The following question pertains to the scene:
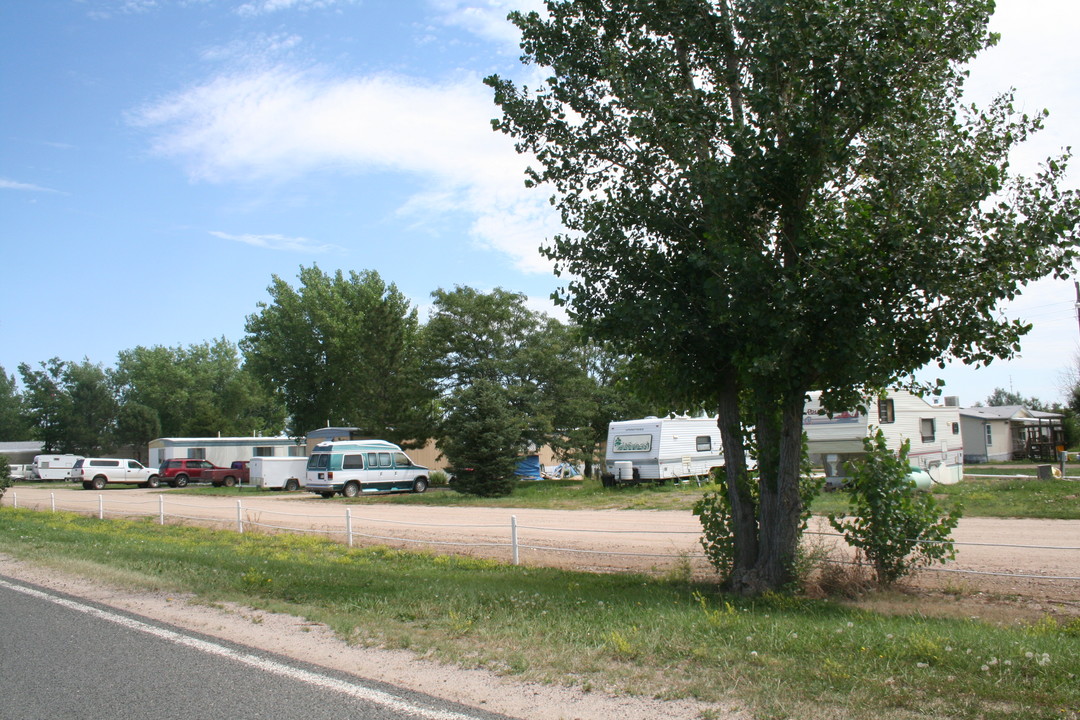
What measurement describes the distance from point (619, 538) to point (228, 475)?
3374cm

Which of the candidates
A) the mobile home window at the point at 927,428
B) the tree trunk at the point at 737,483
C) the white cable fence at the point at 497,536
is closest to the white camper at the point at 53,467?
the white cable fence at the point at 497,536

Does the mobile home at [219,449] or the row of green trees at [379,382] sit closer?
the row of green trees at [379,382]

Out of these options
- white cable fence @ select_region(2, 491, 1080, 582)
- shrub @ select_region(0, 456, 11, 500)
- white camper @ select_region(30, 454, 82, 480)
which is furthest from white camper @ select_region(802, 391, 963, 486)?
white camper @ select_region(30, 454, 82, 480)

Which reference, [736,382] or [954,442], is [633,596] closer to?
[736,382]

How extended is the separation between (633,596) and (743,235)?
4299 mm

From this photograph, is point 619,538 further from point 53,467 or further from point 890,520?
point 53,467

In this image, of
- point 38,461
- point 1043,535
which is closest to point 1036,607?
point 1043,535

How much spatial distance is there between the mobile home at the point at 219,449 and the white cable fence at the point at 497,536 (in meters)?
21.0

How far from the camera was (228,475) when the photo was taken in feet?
145

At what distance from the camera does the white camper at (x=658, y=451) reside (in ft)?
96.6

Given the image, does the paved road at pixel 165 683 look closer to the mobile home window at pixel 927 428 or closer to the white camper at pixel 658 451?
the white camper at pixel 658 451

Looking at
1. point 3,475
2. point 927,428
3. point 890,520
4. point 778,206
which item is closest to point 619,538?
point 890,520

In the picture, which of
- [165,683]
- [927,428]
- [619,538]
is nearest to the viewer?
[165,683]

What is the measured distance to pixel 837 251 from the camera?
8.21 m
